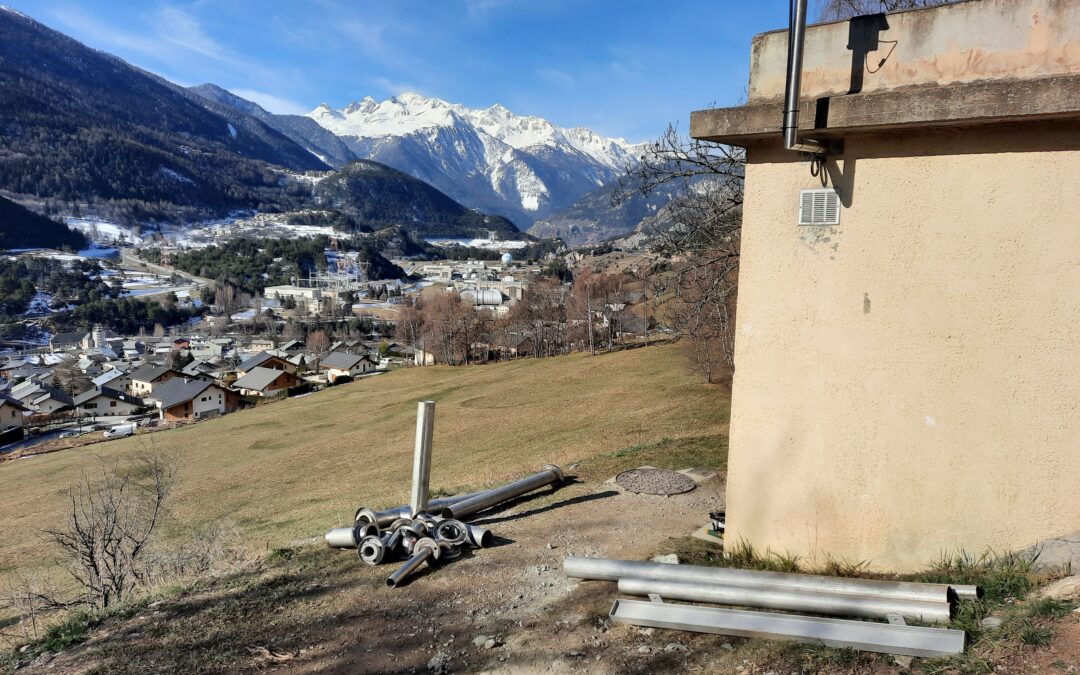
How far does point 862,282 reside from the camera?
5.40m

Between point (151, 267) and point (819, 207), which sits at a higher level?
point (151, 267)

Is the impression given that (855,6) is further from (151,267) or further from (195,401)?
(151,267)

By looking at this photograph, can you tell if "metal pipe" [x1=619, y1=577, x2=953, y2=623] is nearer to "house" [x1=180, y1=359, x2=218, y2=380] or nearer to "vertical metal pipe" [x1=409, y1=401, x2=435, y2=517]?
"vertical metal pipe" [x1=409, y1=401, x2=435, y2=517]

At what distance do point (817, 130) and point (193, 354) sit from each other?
108562 millimetres

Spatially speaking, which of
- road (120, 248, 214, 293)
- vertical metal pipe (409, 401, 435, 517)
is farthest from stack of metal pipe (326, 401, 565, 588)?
road (120, 248, 214, 293)

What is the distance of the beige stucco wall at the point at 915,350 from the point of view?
481 centimetres

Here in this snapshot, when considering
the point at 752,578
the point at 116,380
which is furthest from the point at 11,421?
the point at 752,578

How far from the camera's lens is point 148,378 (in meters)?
76.1

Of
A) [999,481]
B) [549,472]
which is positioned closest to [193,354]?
[549,472]

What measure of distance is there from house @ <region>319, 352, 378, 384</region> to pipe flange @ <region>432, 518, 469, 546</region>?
219 feet

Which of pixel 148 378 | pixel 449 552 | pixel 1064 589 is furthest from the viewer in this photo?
pixel 148 378

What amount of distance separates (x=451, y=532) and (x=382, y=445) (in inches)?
959

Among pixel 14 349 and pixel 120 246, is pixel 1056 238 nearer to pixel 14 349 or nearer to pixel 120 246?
pixel 14 349

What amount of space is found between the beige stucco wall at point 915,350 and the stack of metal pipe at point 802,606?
75 centimetres
